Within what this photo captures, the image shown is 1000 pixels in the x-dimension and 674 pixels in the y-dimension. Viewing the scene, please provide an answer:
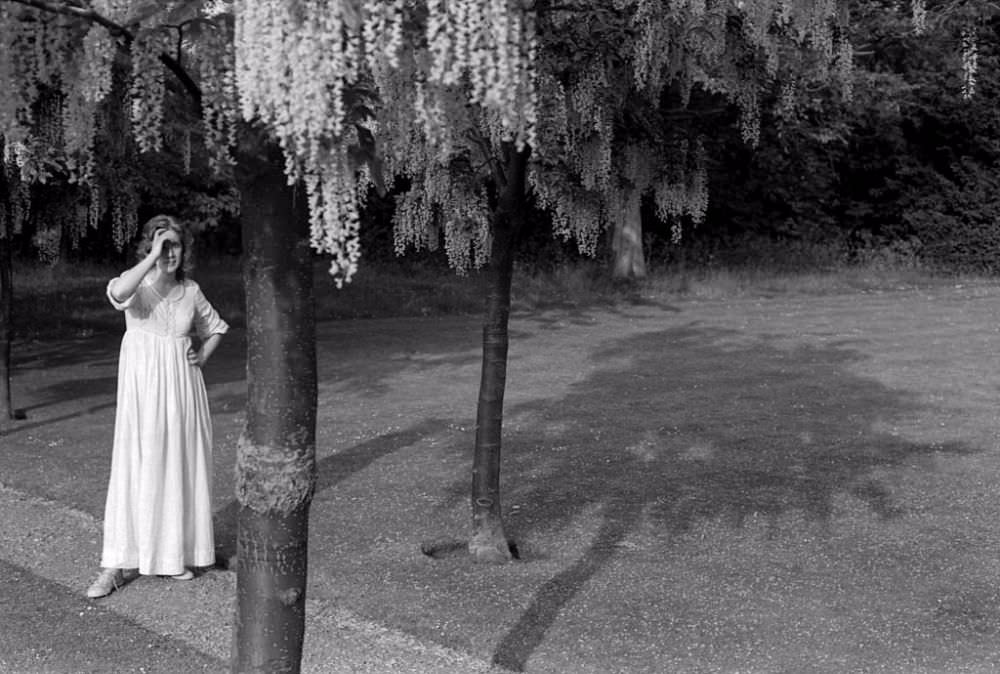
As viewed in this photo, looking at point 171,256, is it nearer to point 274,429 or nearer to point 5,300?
point 274,429

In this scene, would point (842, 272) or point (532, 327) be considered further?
point (842, 272)

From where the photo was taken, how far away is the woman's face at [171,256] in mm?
7891

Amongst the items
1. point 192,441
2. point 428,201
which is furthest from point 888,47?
point 192,441

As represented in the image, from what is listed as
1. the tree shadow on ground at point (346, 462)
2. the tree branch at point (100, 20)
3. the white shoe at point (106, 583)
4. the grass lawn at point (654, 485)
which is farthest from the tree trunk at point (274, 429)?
the tree shadow on ground at point (346, 462)

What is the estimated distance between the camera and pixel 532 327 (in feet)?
80.5

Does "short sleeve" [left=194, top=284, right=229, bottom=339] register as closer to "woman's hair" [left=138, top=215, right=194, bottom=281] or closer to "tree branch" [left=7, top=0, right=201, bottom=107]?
"woman's hair" [left=138, top=215, right=194, bottom=281]

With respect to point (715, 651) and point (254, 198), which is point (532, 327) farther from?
point (254, 198)

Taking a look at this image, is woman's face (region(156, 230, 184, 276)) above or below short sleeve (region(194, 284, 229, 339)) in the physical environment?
above

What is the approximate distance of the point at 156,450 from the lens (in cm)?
791

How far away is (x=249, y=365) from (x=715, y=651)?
3846mm

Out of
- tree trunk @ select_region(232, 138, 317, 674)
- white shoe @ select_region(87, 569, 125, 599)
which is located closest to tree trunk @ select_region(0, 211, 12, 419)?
white shoe @ select_region(87, 569, 125, 599)

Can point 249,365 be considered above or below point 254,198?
below

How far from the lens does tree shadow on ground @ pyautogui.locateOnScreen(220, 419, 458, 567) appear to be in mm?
9203

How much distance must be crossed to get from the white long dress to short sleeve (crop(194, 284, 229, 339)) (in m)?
0.09
